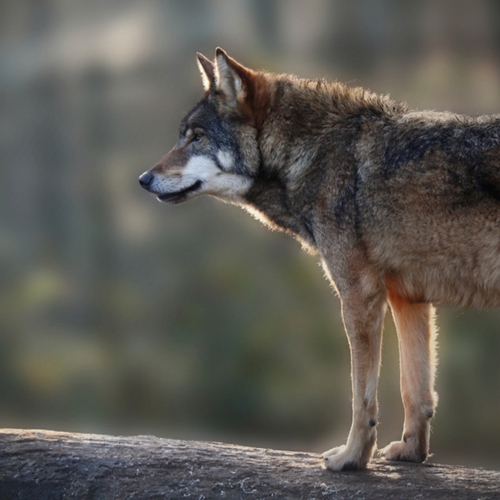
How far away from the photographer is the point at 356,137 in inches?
179

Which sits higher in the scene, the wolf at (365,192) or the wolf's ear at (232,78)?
the wolf's ear at (232,78)

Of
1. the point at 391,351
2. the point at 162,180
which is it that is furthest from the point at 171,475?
the point at 391,351

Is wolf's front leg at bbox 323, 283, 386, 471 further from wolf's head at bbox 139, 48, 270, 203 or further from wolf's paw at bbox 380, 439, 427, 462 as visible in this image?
wolf's head at bbox 139, 48, 270, 203

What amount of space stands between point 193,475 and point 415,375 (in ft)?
4.43

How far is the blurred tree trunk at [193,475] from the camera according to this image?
13.3 feet

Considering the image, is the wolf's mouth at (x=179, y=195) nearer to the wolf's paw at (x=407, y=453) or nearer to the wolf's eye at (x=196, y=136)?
the wolf's eye at (x=196, y=136)

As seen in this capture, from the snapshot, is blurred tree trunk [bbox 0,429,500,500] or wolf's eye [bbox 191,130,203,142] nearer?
blurred tree trunk [bbox 0,429,500,500]

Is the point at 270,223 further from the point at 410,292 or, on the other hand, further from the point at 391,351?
the point at 391,351

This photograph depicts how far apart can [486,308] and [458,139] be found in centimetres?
88

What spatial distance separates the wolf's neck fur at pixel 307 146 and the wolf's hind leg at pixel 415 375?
71cm

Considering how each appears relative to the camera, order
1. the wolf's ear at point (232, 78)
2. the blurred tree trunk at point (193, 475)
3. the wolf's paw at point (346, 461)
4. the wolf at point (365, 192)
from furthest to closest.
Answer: the wolf's ear at point (232, 78), the wolf's paw at point (346, 461), the wolf at point (365, 192), the blurred tree trunk at point (193, 475)

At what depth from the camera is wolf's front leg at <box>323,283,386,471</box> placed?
Answer: 14.0ft

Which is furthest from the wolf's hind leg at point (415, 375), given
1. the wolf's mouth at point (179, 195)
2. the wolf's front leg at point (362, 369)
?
the wolf's mouth at point (179, 195)

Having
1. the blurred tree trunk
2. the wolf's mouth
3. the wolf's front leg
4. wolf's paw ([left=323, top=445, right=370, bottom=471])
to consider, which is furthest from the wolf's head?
wolf's paw ([left=323, top=445, right=370, bottom=471])
